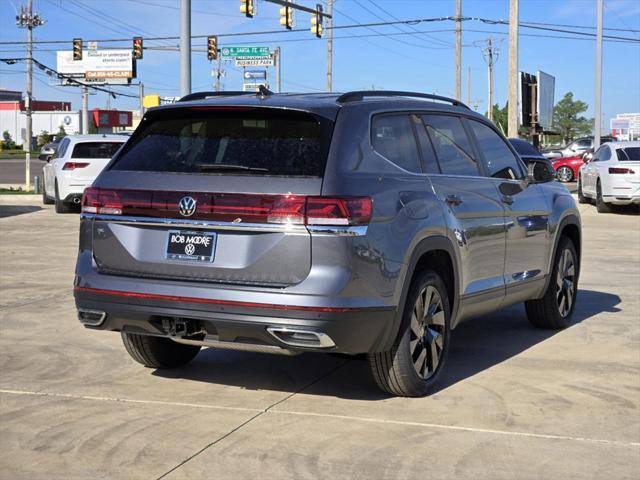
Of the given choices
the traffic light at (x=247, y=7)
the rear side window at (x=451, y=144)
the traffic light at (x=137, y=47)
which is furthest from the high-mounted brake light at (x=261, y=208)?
the traffic light at (x=137, y=47)

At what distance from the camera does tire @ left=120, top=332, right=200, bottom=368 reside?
21.8 feet

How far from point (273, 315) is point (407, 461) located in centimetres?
105

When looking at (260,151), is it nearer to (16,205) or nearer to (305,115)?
(305,115)

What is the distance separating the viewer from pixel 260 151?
5.62m

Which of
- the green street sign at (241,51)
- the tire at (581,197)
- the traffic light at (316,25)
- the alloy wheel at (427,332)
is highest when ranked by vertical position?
the green street sign at (241,51)

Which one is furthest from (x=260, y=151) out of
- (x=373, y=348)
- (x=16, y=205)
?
(x=16, y=205)

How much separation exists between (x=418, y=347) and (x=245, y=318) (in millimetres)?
1288

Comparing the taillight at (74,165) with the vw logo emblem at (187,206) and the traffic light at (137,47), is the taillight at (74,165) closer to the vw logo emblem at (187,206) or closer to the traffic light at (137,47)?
the vw logo emblem at (187,206)

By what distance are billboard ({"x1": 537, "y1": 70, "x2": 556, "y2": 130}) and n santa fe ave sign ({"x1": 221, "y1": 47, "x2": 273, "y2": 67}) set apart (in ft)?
87.9

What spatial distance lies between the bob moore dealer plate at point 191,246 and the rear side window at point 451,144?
181cm

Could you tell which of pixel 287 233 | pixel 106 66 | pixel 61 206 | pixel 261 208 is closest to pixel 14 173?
pixel 61 206

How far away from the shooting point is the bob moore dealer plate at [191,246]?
5.51 m

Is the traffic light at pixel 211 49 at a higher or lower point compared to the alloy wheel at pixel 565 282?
higher

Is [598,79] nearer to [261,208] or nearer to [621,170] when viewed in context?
[621,170]
